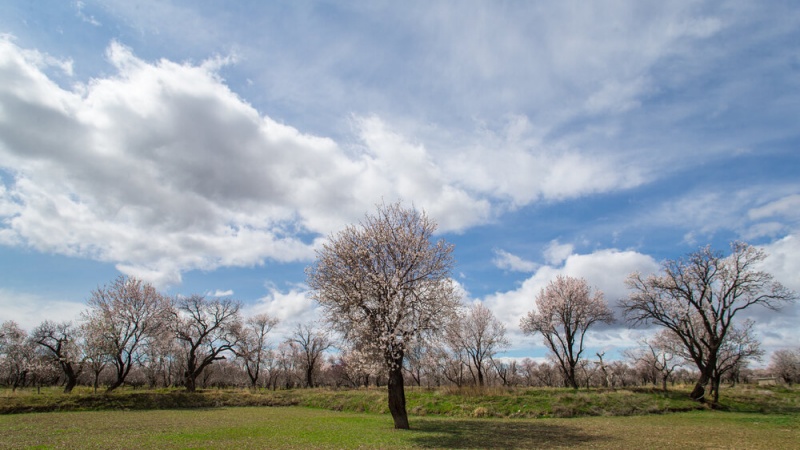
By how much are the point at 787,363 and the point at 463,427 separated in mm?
131222

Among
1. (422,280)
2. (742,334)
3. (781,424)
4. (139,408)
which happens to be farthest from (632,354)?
(139,408)

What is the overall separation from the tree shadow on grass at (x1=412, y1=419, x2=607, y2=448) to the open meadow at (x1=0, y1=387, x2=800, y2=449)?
5cm

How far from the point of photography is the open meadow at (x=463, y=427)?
59.0 ft

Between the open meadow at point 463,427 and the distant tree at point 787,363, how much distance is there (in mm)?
88660

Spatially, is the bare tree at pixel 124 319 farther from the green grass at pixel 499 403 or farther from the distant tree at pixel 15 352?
the distant tree at pixel 15 352

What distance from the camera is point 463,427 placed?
25.4m

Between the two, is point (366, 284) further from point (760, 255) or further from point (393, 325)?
point (760, 255)

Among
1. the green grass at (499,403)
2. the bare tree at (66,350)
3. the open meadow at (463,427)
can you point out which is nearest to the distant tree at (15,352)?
the bare tree at (66,350)

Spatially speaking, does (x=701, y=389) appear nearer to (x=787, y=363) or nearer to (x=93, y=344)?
(x=93, y=344)

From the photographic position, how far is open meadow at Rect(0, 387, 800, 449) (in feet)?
59.0

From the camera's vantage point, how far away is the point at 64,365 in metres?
51.3

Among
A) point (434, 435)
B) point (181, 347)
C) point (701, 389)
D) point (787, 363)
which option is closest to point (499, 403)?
point (434, 435)

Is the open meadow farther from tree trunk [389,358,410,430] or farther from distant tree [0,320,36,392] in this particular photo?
distant tree [0,320,36,392]

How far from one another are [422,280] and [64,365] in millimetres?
55698
